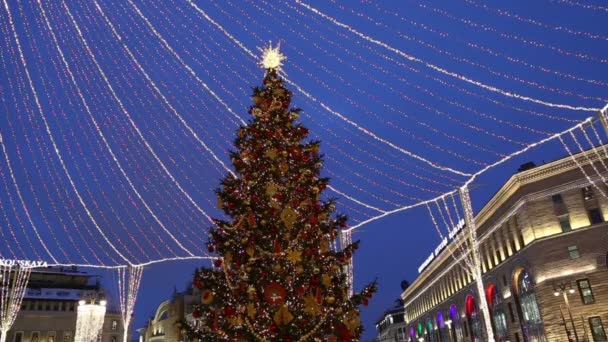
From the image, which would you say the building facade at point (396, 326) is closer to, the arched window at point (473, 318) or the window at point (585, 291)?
the arched window at point (473, 318)

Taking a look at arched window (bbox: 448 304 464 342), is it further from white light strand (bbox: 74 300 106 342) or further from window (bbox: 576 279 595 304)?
white light strand (bbox: 74 300 106 342)

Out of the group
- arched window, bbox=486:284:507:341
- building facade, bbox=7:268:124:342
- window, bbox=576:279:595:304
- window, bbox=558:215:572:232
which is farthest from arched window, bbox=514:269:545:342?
building facade, bbox=7:268:124:342

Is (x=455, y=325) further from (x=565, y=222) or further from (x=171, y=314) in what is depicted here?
(x=171, y=314)

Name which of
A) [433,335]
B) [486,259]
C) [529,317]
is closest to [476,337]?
[486,259]

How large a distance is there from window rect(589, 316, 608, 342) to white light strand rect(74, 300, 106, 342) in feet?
104

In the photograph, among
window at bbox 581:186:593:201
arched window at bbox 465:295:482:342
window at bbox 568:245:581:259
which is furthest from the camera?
arched window at bbox 465:295:482:342

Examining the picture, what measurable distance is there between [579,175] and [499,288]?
12.6m

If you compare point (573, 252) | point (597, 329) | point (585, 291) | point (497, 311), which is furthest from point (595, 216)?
point (497, 311)

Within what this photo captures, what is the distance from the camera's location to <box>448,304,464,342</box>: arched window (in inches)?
2190

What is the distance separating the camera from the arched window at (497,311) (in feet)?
136

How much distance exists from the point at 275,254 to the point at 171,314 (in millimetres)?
67362

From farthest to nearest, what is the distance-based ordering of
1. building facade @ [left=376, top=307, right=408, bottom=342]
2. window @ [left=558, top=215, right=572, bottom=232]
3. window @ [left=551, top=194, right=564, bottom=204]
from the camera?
building facade @ [left=376, top=307, right=408, bottom=342], window @ [left=551, top=194, right=564, bottom=204], window @ [left=558, top=215, right=572, bottom=232]

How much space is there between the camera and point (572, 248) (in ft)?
108

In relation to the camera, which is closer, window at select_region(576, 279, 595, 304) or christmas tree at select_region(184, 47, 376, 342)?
christmas tree at select_region(184, 47, 376, 342)
